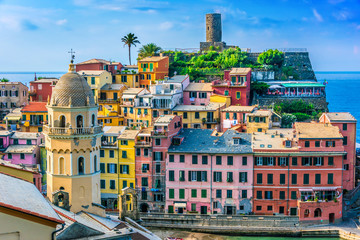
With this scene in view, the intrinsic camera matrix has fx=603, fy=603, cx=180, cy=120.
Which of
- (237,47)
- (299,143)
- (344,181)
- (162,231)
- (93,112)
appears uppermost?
(237,47)

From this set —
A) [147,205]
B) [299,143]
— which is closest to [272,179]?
[299,143]

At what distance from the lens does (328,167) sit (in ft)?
209

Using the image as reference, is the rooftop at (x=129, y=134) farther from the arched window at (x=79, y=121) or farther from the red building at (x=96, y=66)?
the arched window at (x=79, y=121)

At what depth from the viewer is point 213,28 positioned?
415 ft

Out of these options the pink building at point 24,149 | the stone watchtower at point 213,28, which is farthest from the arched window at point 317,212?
the stone watchtower at point 213,28

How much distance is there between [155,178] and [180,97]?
21.9 metres

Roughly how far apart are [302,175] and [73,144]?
114 feet

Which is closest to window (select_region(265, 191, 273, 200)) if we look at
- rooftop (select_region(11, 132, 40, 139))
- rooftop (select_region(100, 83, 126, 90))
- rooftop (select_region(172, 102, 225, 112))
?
rooftop (select_region(172, 102, 225, 112))

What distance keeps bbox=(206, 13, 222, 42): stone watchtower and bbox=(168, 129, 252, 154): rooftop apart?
2352 inches

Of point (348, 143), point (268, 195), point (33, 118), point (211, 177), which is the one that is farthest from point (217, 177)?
point (33, 118)

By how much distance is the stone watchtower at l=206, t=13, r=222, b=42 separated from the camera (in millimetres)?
126000

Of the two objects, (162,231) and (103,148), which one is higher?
(103,148)

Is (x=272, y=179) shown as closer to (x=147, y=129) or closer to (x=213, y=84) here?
(x=147, y=129)

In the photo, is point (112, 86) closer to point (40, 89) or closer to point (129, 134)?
point (40, 89)
